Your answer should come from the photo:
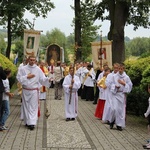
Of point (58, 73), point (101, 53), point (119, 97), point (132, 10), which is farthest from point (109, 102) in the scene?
point (132, 10)

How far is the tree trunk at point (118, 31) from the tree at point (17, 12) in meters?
10.6

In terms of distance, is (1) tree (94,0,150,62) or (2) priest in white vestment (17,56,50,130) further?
(1) tree (94,0,150,62)

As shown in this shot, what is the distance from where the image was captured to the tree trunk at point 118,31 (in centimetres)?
2161

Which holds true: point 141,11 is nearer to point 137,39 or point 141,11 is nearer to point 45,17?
point 45,17

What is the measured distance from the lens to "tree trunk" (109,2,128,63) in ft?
70.9

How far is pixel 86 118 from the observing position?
13156 millimetres

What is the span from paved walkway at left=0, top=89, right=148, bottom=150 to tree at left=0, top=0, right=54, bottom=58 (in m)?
19.0

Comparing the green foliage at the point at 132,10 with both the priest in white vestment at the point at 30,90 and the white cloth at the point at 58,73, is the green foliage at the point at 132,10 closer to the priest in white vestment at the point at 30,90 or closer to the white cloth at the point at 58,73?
the white cloth at the point at 58,73

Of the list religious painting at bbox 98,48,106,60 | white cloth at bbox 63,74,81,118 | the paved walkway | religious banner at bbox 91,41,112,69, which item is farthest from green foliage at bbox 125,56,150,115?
religious banner at bbox 91,41,112,69

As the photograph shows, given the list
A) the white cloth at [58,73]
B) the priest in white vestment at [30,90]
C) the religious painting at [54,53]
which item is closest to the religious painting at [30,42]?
the white cloth at [58,73]

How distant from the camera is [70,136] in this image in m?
9.61

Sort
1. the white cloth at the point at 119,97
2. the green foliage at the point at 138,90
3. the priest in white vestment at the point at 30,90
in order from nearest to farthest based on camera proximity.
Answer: the priest in white vestment at the point at 30,90, the white cloth at the point at 119,97, the green foliage at the point at 138,90

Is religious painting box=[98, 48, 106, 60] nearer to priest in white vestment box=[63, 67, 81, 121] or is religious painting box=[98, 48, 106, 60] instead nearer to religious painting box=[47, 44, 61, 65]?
priest in white vestment box=[63, 67, 81, 121]

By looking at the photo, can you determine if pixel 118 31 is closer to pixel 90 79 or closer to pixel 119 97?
pixel 90 79
